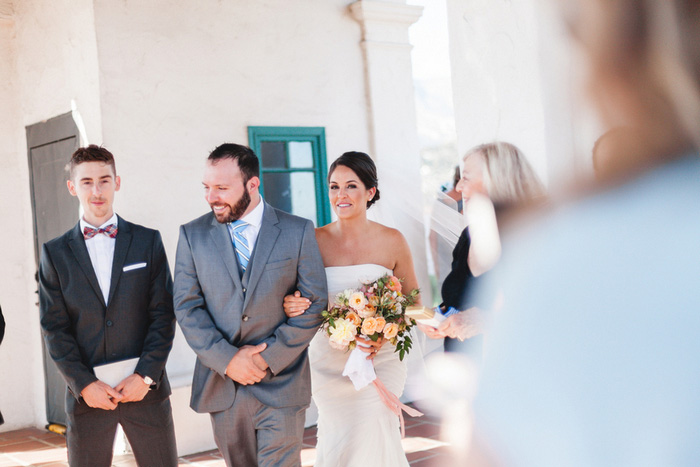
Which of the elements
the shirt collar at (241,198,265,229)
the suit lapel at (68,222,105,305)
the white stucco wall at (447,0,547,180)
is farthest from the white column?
the white stucco wall at (447,0,547,180)

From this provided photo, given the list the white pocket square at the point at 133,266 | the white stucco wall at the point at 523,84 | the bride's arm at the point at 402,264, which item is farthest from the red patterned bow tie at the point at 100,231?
the white stucco wall at the point at 523,84

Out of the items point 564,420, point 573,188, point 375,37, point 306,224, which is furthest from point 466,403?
point 375,37

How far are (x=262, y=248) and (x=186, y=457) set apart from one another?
320 cm

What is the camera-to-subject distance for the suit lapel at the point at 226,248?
11.4 feet

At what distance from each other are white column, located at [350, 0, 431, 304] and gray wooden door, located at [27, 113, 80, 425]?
3.11 meters

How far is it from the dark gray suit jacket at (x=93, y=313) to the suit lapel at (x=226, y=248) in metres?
0.51

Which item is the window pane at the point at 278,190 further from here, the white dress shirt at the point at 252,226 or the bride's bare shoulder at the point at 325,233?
the white dress shirt at the point at 252,226

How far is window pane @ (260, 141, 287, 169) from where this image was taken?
270 inches

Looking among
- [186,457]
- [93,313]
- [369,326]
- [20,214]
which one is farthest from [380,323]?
[20,214]

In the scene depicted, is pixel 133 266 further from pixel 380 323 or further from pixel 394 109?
pixel 394 109

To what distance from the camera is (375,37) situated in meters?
7.57

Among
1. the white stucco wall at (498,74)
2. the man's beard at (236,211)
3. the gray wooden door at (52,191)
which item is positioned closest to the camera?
the white stucco wall at (498,74)

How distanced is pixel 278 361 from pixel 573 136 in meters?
3.08

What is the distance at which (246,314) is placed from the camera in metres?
3.47
